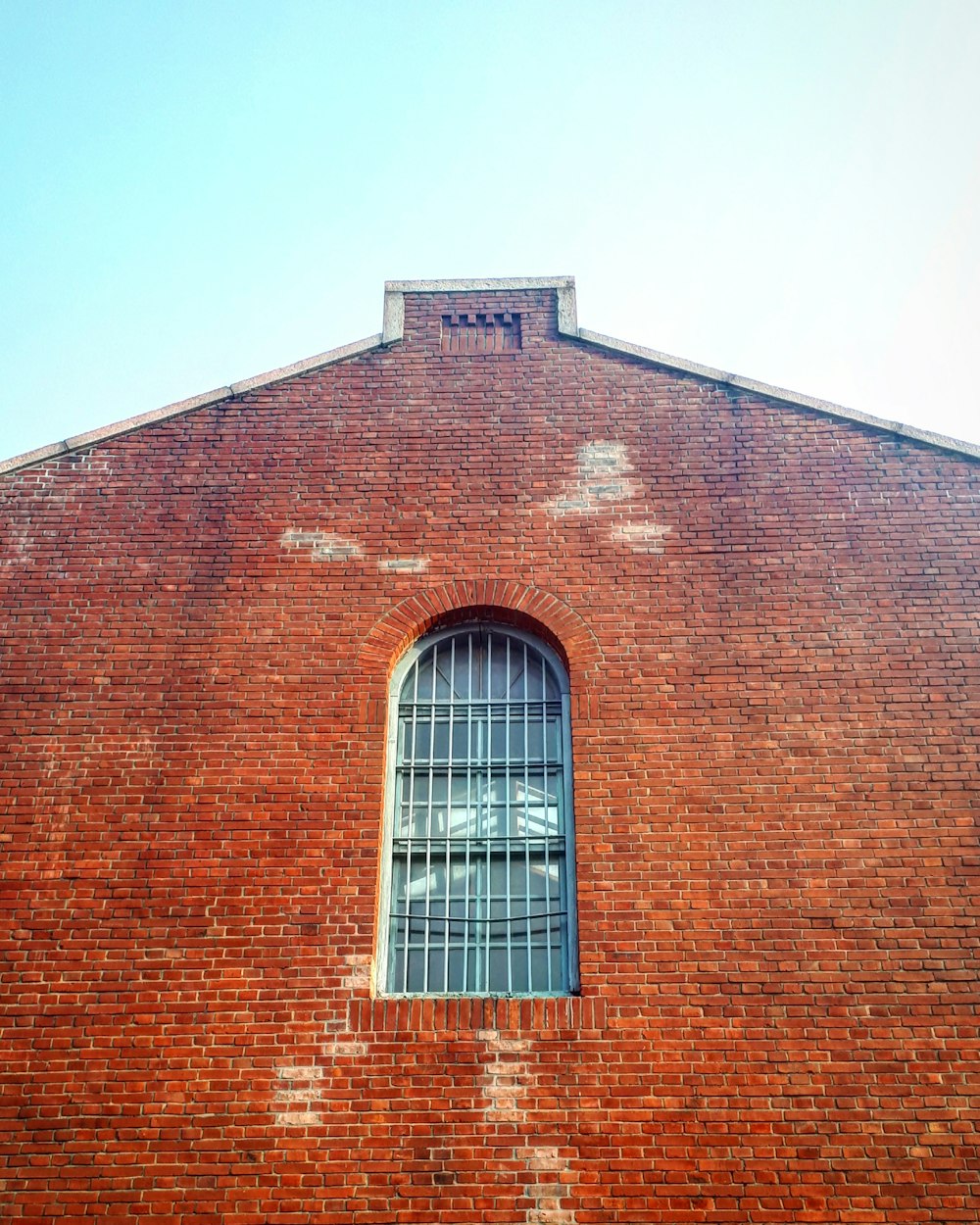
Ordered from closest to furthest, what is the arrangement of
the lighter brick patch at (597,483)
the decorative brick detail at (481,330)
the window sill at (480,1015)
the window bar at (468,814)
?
1. the window sill at (480,1015)
2. the window bar at (468,814)
3. the lighter brick patch at (597,483)
4. the decorative brick detail at (481,330)

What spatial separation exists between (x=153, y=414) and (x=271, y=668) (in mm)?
2500

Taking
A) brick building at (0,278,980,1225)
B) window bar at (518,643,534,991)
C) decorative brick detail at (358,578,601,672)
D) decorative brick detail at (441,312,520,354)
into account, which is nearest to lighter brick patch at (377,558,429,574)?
brick building at (0,278,980,1225)

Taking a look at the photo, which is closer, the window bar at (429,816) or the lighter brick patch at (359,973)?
the lighter brick patch at (359,973)

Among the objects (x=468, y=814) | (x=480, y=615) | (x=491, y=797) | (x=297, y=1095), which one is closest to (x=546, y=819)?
(x=491, y=797)

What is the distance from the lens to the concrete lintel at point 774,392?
27.7 ft

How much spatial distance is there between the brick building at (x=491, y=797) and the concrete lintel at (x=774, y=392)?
39mm

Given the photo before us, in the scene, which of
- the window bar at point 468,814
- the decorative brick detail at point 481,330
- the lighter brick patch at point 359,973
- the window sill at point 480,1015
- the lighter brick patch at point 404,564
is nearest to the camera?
the window sill at point 480,1015

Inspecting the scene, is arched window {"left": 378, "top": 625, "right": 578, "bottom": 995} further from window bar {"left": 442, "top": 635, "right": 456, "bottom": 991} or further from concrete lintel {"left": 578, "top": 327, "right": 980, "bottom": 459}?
concrete lintel {"left": 578, "top": 327, "right": 980, "bottom": 459}

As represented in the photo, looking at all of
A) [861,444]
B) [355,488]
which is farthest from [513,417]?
[861,444]

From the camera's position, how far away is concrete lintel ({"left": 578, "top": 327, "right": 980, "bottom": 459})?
27.7ft

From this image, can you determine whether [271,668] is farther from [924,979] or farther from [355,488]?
[924,979]

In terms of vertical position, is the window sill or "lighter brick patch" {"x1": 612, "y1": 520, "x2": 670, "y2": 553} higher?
"lighter brick patch" {"x1": 612, "y1": 520, "x2": 670, "y2": 553}

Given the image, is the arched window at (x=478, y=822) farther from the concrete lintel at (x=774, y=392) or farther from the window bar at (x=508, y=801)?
the concrete lintel at (x=774, y=392)

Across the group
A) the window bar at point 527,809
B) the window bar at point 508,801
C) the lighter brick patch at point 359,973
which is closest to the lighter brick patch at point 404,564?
the window bar at point 508,801
